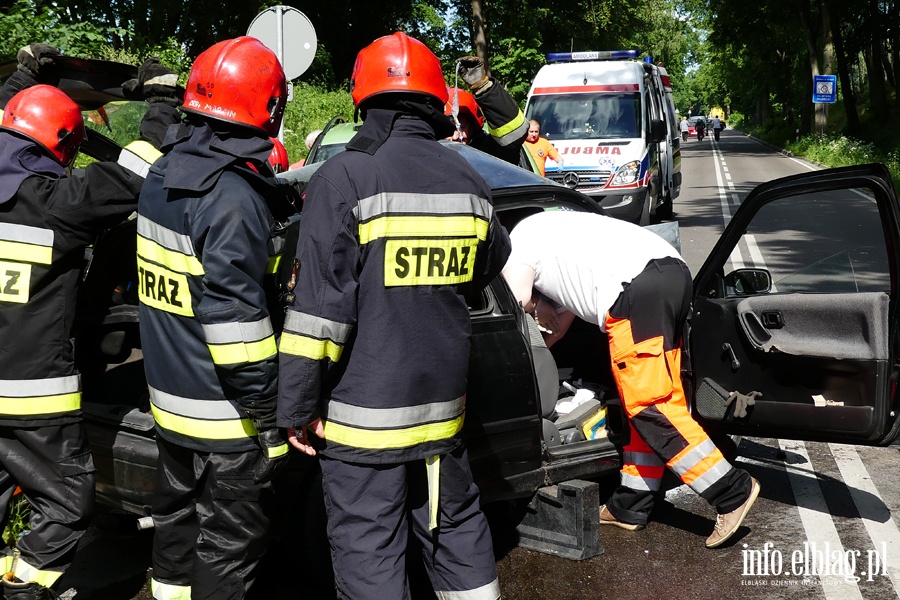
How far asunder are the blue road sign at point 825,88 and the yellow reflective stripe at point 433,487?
105 feet

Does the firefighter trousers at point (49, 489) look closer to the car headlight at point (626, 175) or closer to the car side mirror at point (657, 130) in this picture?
the car headlight at point (626, 175)

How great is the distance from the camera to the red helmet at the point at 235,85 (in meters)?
2.87

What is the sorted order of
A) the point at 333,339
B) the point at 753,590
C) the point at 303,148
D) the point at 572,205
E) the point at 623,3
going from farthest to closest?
the point at 623,3 < the point at 303,148 < the point at 572,205 < the point at 753,590 < the point at 333,339

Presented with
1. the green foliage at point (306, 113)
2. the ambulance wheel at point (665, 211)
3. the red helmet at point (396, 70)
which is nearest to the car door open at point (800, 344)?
the red helmet at point (396, 70)

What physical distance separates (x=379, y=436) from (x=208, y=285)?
671 millimetres

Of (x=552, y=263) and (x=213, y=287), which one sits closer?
(x=213, y=287)

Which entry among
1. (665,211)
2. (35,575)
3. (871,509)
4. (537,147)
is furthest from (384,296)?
(665,211)

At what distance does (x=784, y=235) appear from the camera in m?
13.5

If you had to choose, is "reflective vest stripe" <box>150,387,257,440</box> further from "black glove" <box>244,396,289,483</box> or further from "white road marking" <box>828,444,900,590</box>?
"white road marking" <box>828,444,900,590</box>

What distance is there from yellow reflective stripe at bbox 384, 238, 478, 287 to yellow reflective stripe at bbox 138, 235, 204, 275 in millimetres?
607

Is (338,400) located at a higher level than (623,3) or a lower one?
lower

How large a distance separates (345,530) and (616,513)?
1858 mm

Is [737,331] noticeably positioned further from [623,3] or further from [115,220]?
[623,3]

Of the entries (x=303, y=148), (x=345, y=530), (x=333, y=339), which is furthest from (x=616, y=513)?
(x=303, y=148)
